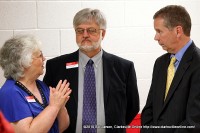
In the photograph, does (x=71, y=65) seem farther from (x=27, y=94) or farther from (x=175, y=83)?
(x=175, y=83)

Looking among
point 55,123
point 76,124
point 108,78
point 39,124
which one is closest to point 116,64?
point 108,78

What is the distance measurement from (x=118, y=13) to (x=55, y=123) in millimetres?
1637

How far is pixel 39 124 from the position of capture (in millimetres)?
1975

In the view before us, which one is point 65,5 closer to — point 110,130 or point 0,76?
point 0,76

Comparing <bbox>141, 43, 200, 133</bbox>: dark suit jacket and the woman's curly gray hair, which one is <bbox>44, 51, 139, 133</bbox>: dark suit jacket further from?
the woman's curly gray hair

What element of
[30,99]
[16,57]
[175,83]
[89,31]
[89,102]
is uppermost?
[89,31]

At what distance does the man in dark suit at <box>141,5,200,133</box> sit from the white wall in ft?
3.71

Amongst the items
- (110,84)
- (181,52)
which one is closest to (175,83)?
(181,52)

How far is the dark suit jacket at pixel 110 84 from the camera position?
2.53 meters

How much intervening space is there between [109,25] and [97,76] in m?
0.99

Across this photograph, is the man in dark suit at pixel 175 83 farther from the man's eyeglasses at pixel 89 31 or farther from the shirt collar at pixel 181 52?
the man's eyeglasses at pixel 89 31

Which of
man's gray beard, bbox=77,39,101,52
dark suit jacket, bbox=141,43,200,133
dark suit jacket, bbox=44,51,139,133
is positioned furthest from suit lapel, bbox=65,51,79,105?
dark suit jacket, bbox=141,43,200,133

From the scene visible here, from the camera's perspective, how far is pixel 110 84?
2582mm

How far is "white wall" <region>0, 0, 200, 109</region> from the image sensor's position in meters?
3.32
